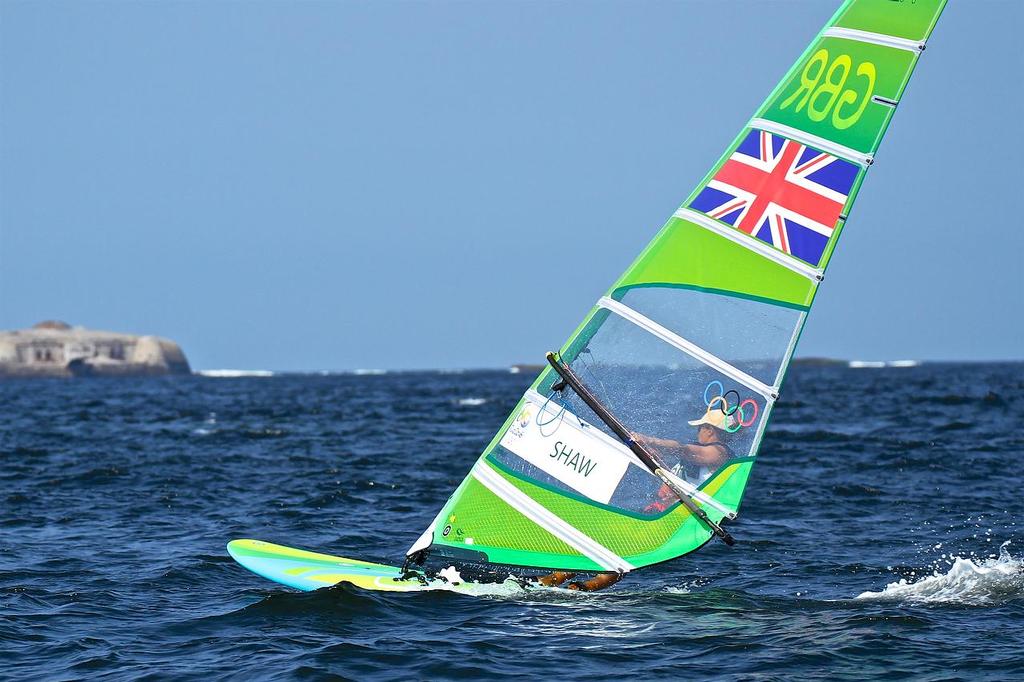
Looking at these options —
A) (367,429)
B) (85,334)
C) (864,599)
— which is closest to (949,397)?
(367,429)

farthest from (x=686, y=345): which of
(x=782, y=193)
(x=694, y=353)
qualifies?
(x=782, y=193)

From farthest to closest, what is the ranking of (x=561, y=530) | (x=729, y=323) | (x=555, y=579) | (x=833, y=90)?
1. (x=555, y=579)
2. (x=561, y=530)
3. (x=729, y=323)
4. (x=833, y=90)

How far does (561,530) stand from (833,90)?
16.0 ft

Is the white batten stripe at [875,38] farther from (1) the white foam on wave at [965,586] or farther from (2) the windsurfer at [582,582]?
(2) the windsurfer at [582,582]

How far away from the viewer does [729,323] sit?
439 inches

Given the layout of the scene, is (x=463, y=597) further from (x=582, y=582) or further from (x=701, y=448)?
(x=701, y=448)

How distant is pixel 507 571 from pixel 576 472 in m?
2.01

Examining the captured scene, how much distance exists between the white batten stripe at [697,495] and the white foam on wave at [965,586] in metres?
1.85

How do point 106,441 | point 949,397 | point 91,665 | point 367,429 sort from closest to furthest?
point 91,665
point 106,441
point 367,429
point 949,397

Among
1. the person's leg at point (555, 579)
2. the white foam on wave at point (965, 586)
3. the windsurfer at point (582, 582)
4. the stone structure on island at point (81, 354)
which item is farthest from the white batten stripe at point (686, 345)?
the stone structure on island at point (81, 354)

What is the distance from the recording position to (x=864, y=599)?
1179 cm

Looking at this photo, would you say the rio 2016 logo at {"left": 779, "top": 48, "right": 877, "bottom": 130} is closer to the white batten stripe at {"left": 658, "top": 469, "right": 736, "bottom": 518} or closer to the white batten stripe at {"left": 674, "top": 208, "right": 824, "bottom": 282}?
the white batten stripe at {"left": 674, "top": 208, "right": 824, "bottom": 282}

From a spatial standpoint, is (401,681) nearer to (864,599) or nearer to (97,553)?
(864,599)

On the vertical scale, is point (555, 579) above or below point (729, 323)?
below
